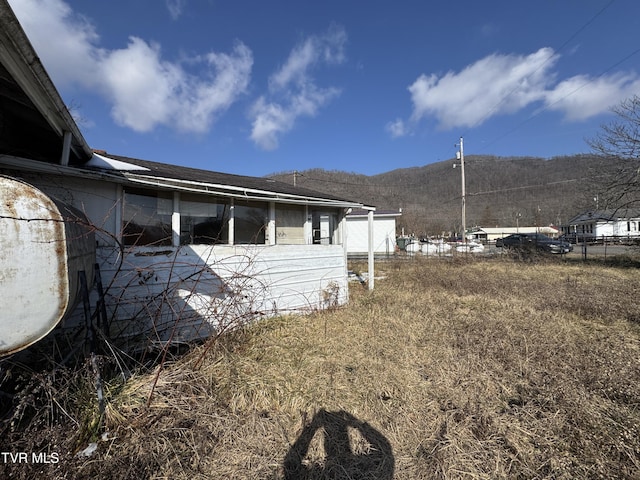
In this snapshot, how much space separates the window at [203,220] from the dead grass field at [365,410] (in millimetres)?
1932

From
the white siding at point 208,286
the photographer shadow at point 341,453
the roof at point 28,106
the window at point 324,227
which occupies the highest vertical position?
the roof at point 28,106

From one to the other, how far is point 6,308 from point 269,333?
145 inches

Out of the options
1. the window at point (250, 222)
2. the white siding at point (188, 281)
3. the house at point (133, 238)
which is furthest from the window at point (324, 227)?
the window at point (250, 222)

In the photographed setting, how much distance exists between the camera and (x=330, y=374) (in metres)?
3.69

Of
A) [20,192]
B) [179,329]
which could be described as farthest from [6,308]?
[179,329]

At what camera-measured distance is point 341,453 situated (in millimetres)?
2492

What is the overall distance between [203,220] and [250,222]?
3.30 ft

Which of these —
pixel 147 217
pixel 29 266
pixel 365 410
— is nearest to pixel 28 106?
pixel 147 217

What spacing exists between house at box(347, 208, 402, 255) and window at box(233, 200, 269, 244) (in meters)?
16.1

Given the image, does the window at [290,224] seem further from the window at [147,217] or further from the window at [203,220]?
the window at [147,217]

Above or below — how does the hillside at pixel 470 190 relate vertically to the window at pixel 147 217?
above

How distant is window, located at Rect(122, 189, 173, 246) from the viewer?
179 inches

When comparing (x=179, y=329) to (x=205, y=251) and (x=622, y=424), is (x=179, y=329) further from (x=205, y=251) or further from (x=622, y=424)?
(x=622, y=424)

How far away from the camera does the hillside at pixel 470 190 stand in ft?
157
